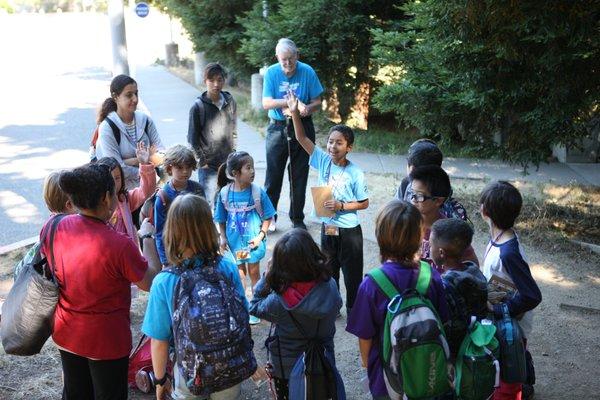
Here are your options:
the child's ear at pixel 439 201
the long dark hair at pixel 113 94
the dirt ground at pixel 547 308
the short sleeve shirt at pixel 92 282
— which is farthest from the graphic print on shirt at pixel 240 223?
the short sleeve shirt at pixel 92 282

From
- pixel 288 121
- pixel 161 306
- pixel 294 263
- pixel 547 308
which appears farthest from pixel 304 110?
pixel 161 306

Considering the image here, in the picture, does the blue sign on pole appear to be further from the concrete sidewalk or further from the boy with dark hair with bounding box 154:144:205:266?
the boy with dark hair with bounding box 154:144:205:266

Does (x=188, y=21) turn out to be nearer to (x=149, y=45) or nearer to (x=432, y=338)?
(x=432, y=338)

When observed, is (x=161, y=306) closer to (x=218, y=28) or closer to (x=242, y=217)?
(x=242, y=217)

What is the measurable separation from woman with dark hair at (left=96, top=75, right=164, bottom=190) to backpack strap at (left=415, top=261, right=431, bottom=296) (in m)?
2.61

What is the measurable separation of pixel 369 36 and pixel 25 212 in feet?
20.1

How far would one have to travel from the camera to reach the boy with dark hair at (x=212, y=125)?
→ 233 inches

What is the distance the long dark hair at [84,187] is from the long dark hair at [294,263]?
901mm

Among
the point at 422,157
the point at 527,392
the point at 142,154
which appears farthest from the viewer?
the point at 142,154

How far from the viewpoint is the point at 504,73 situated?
615cm

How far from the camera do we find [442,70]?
23.4 feet

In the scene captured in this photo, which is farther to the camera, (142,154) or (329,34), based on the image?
(329,34)

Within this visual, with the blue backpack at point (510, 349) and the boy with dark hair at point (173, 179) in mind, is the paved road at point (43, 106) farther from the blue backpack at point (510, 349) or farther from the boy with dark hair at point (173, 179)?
the blue backpack at point (510, 349)

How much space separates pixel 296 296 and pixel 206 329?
18.9 inches
